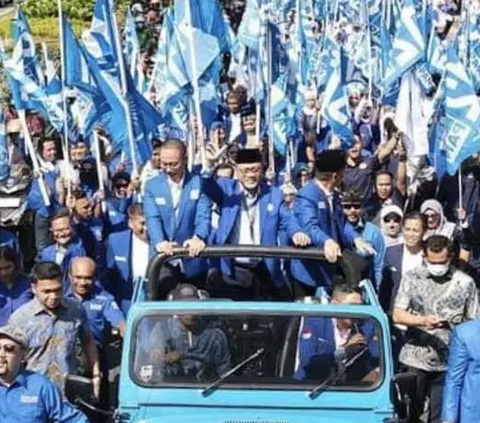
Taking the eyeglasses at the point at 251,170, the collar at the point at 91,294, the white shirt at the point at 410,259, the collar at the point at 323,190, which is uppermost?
the eyeglasses at the point at 251,170

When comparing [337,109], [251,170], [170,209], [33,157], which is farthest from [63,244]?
[337,109]

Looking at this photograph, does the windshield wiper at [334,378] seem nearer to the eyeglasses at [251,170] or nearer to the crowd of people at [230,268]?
the crowd of people at [230,268]

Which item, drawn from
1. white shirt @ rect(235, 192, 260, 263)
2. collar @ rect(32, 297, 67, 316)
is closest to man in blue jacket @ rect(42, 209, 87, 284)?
white shirt @ rect(235, 192, 260, 263)

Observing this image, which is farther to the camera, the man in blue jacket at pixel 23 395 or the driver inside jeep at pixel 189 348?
the driver inside jeep at pixel 189 348

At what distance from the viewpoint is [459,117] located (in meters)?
12.4

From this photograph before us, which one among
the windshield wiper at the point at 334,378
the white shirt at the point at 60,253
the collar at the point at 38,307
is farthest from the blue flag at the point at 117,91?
the windshield wiper at the point at 334,378

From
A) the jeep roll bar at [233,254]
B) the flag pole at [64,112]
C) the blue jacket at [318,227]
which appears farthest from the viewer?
the flag pole at [64,112]

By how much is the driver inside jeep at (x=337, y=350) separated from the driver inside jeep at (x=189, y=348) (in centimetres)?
40

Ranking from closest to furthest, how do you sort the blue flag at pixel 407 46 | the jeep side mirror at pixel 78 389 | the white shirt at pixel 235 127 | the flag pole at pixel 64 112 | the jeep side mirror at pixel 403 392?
the jeep side mirror at pixel 78 389
the jeep side mirror at pixel 403 392
the flag pole at pixel 64 112
the blue flag at pixel 407 46
the white shirt at pixel 235 127

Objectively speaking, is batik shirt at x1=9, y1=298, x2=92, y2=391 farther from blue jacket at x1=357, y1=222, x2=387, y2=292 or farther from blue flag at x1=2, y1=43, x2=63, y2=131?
blue flag at x1=2, y1=43, x2=63, y2=131

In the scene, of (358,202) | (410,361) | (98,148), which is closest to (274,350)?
(410,361)

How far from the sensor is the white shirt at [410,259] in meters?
9.63

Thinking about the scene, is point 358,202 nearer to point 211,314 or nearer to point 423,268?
point 423,268

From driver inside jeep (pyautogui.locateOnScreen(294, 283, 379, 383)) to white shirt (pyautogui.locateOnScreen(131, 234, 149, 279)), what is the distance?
3013mm
